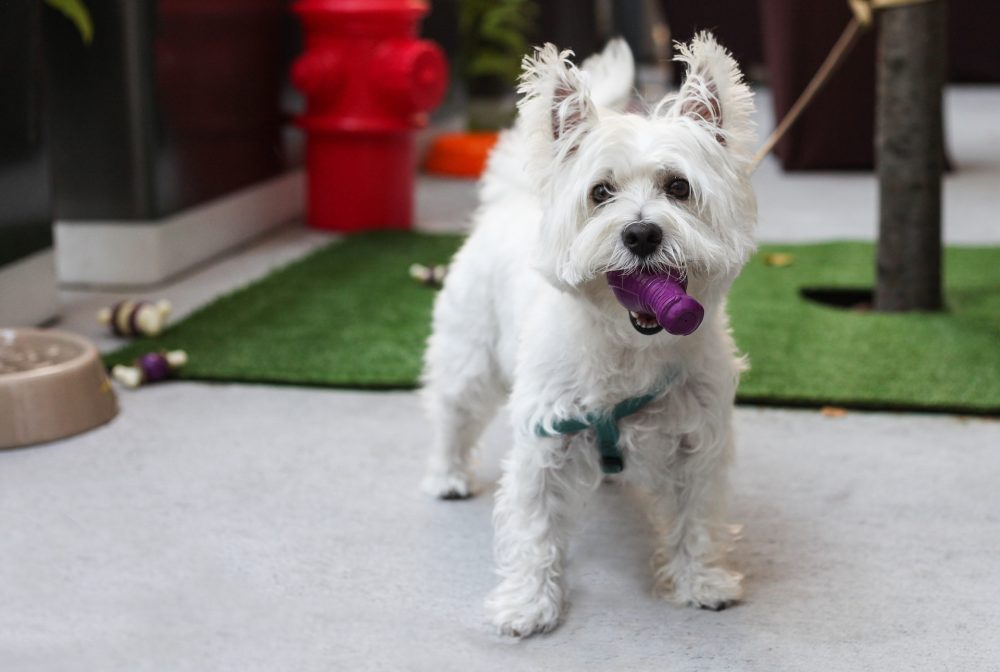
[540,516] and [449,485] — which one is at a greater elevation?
[540,516]

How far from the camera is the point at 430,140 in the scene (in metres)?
8.22

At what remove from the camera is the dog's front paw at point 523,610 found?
231 centimetres

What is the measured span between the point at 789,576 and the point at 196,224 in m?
3.39

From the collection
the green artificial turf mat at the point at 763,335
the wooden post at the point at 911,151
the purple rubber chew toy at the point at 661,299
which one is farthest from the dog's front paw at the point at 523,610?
the wooden post at the point at 911,151

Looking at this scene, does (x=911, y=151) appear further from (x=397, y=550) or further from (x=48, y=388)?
(x=48, y=388)

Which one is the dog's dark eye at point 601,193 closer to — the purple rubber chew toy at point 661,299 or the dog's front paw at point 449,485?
the purple rubber chew toy at point 661,299

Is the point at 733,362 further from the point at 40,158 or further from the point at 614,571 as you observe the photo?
the point at 40,158

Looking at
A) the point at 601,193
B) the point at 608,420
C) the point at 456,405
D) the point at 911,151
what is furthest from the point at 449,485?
the point at 911,151

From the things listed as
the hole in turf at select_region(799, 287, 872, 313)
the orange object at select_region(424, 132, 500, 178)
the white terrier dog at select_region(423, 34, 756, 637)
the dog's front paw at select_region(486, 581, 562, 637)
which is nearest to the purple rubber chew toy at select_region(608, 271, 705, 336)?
the white terrier dog at select_region(423, 34, 756, 637)

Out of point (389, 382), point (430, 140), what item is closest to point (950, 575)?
point (389, 382)

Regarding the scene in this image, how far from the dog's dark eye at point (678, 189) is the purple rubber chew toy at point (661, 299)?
0.15 m

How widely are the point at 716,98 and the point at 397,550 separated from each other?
118 cm

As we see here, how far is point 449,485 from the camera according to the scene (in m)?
2.97

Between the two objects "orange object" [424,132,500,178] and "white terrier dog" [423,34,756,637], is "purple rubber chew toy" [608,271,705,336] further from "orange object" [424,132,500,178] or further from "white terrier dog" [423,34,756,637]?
"orange object" [424,132,500,178]
